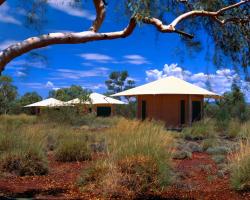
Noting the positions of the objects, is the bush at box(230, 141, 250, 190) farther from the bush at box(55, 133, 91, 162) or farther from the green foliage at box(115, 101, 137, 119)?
the green foliage at box(115, 101, 137, 119)

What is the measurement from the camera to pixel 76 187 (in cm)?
1017

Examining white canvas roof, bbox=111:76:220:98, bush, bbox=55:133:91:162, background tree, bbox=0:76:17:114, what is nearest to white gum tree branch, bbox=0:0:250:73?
bush, bbox=55:133:91:162

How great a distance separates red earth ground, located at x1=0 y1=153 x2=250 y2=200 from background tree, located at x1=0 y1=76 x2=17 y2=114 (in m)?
42.8

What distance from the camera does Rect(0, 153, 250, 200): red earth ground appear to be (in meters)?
9.37

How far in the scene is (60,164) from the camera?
13.8 metres

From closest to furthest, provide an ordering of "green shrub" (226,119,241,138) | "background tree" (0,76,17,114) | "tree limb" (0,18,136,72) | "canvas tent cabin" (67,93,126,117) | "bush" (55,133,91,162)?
"tree limb" (0,18,136,72), "bush" (55,133,91,162), "green shrub" (226,119,241,138), "canvas tent cabin" (67,93,126,117), "background tree" (0,76,17,114)

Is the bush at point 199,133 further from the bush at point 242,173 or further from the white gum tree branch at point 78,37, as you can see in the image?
the white gum tree branch at point 78,37

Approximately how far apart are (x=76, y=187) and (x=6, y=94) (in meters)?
48.2

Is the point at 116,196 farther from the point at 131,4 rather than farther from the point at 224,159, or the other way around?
the point at 224,159

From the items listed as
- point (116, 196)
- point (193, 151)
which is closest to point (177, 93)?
point (193, 151)

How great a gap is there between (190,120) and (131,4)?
25.3 metres

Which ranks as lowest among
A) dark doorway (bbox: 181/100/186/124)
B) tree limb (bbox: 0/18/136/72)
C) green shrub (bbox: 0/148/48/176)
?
green shrub (bbox: 0/148/48/176)

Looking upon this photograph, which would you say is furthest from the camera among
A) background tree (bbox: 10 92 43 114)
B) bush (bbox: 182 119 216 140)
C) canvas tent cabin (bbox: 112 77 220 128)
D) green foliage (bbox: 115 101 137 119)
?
background tree (bbox: 10 92 43 114)

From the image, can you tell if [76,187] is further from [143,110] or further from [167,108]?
[143,110]
